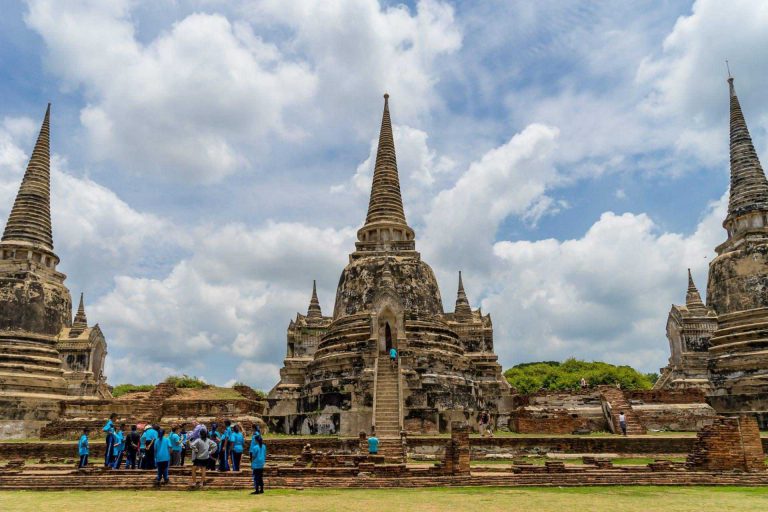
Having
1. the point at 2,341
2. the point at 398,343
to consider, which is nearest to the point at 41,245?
the point at 2,341

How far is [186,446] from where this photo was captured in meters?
17.1

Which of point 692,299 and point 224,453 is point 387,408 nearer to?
point 224,453

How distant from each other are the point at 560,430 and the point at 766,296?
1393 cm

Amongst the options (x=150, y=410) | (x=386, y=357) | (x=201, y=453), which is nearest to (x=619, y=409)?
(x=386, y=357)

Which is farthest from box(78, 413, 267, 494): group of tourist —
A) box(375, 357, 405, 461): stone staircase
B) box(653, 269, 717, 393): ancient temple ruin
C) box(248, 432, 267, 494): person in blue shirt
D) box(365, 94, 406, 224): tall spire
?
box(653, 269, 717, 393): ancient temple ruin

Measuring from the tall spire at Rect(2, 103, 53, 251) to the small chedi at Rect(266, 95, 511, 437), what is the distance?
16.2 metres

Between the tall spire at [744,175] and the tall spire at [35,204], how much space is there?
38819mm

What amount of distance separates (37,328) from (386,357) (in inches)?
765

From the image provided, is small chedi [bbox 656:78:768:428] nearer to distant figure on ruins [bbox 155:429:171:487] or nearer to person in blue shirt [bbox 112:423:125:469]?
distant figure on ruins [bbox 155:429:171:487]

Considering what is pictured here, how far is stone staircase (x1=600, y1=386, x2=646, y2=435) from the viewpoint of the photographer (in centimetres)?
2391

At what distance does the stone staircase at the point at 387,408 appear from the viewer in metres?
21.0

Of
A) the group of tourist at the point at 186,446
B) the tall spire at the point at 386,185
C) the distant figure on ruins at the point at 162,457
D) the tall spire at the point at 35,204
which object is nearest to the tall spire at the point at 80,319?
the tall spire at the point at 35,204

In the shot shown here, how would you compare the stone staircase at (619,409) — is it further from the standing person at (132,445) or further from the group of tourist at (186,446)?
the standing person at (132,445)

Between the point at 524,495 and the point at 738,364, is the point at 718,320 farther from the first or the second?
the point at 524,495
